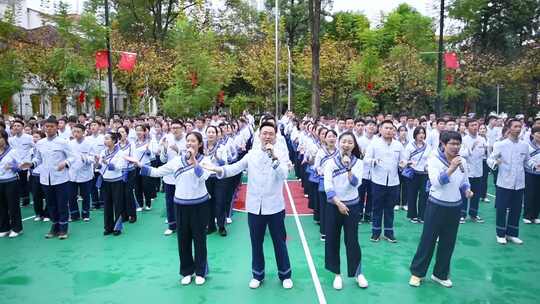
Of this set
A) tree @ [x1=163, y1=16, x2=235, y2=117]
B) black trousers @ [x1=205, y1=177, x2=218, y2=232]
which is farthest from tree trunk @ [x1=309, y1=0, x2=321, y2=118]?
black trousers @ [x1=205, y1=177, x2=218, y2=232]

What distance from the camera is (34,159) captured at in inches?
285

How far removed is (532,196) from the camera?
753cm

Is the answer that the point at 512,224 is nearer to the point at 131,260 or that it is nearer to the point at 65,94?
the point at 131,260

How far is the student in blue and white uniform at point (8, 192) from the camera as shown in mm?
6734

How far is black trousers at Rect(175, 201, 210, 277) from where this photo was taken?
501 centimetres

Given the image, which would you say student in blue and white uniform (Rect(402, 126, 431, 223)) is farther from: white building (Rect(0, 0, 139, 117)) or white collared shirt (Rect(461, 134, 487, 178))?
white building (Rect(0, 0, 139, 117))

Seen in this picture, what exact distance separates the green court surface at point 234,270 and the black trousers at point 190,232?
0.28 meters

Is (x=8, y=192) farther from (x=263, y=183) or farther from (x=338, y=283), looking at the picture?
(x=338, y=283)

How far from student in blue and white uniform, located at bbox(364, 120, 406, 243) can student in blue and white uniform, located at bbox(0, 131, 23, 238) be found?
210 inches

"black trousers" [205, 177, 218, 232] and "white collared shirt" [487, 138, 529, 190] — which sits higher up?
"white collared shirt" [487, 138, 529, 190]

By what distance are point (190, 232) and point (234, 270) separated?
89 cm

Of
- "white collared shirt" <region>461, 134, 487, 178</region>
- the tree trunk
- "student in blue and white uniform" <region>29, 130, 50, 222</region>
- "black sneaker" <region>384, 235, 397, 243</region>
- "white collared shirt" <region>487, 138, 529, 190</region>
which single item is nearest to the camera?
"white collared shirt" <region>487, 138, 529, 190</region>

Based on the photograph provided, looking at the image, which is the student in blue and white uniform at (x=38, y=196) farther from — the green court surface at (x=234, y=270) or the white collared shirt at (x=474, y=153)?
the white collared shirt at (x=474, y=153)

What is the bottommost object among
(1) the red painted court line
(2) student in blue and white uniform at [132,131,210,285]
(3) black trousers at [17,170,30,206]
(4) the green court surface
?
(4) the green court surface
